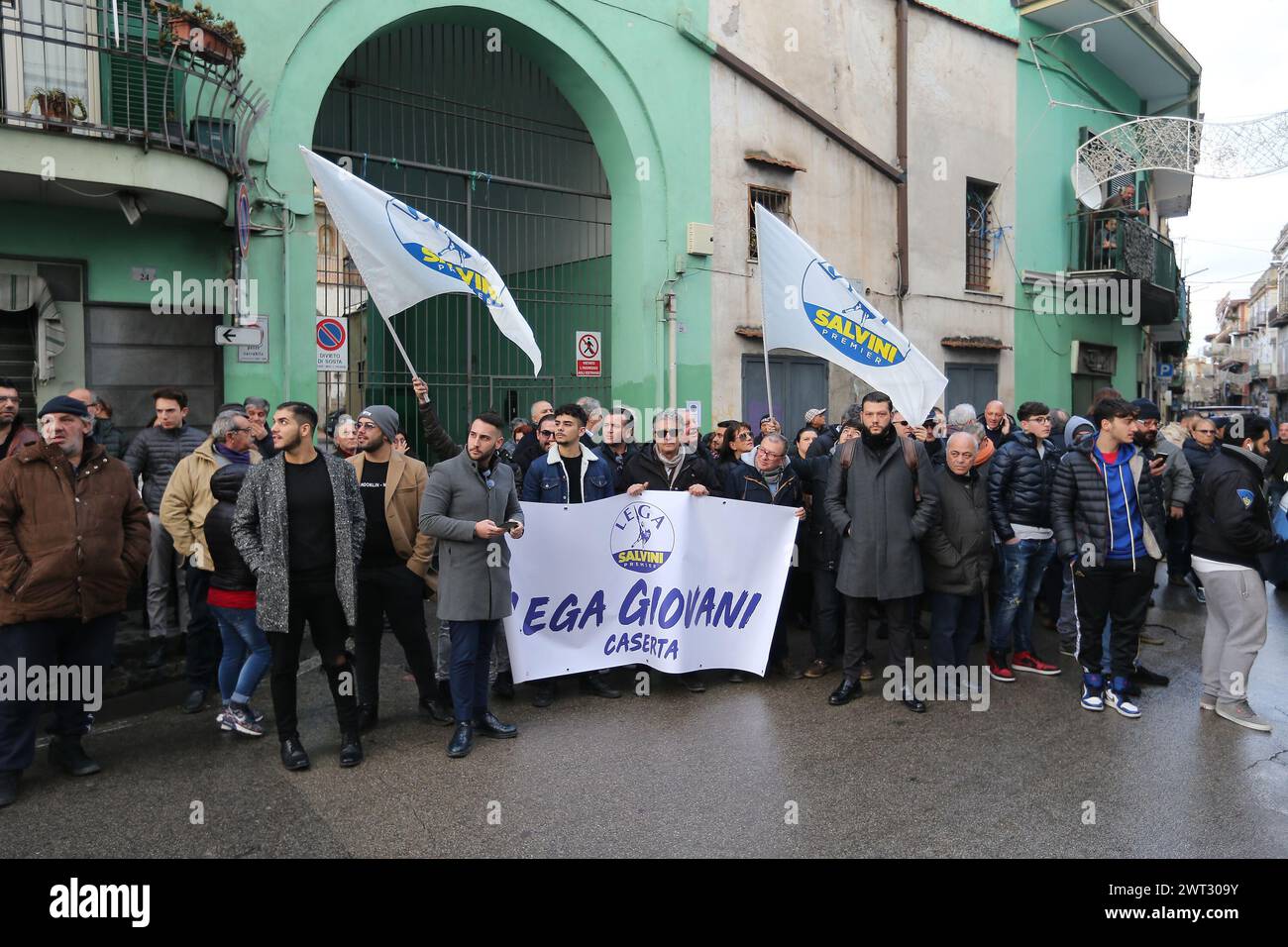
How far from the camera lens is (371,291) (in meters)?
6.12

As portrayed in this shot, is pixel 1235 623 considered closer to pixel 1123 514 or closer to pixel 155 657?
pixel 1123 514

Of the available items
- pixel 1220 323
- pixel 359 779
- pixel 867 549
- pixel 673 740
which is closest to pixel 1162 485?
pixel 867 549

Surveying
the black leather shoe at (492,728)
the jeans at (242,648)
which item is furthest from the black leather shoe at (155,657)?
the black leather shoe at (492,728)

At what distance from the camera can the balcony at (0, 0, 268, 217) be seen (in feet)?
25.8

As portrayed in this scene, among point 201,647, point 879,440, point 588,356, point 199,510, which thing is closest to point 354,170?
point 588,356

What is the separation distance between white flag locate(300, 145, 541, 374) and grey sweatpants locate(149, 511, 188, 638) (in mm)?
2504

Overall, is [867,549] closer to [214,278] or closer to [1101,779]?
[1101,779]

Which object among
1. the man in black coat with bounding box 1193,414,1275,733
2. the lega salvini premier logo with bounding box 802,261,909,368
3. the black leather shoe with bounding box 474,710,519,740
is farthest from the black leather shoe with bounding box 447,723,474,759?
the man in black coat with bounding box 1193,414,1275,733

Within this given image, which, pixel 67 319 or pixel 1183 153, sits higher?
pixel 1183 153

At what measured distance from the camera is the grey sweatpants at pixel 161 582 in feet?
22.5

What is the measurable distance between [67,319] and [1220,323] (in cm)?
13949

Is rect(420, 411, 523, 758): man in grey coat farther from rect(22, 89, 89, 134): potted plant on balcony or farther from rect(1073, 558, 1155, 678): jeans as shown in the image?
rect(22, 89, 89, 134): potted plant on balcony

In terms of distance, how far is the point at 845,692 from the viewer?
624 cm

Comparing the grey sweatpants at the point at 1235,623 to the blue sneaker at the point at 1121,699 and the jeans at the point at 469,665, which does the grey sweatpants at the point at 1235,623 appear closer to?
the blue sneaker at the point at 1121,699
